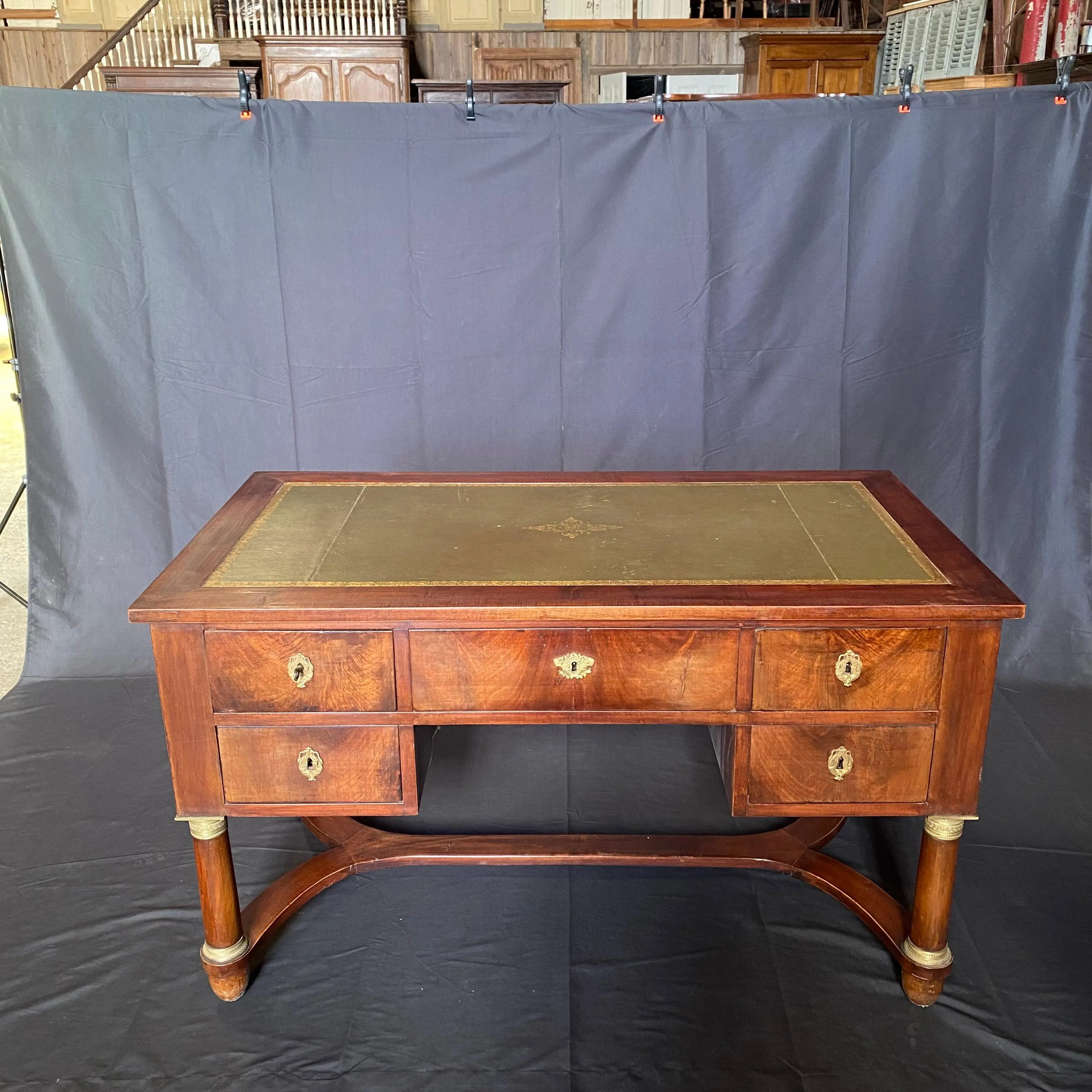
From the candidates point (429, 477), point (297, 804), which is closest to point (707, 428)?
point (429, 477)

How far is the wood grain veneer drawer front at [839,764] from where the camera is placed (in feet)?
5.96

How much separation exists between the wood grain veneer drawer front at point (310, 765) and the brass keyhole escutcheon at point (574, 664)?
31cm

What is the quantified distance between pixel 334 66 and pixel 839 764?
8.21 m

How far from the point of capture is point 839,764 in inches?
72.4

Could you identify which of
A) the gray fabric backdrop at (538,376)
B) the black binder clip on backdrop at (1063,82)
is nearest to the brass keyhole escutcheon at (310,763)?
the gray fabric backdrop at (538,376)

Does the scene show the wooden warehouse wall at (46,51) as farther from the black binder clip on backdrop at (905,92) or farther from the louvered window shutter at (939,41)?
the black binder clip on backdrop at (905,92)

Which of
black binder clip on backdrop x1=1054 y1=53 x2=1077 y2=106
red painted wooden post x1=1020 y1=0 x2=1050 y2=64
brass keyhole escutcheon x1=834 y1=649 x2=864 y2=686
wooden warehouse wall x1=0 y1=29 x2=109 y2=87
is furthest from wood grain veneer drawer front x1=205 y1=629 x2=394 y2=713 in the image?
wooden warehouse wall x1=0 y1=29 x2=109 y2=87

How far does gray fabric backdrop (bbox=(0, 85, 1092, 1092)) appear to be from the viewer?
245 cm

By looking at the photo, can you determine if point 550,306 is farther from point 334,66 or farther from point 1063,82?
point 334,66

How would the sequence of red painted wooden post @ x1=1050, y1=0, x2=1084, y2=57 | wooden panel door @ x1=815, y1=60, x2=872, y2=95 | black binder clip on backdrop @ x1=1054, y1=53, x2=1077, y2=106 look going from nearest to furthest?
black binder clip on backdrop @ x1=1054, y1=53, x2=1077, y2=106, red painted wooden post @ x1=1050, y1=0, x2=1084, y2=57, wooden panel door @ x1=815, y1=60, x2=872, y2=95

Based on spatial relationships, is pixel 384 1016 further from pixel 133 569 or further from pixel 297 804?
pixel 133 569

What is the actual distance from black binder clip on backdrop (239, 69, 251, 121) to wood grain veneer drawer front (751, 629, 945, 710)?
199 centimetres

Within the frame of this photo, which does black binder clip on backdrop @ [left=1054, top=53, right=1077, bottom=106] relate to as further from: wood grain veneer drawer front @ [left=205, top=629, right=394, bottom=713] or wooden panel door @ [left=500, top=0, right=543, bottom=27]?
wooden panel door @ [left=500, top=0, right=543, bottom=27]

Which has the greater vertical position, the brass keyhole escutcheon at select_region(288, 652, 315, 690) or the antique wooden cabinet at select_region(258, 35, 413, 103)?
the antique wooden cabinet at select_region(258, 35, 413, 103)
